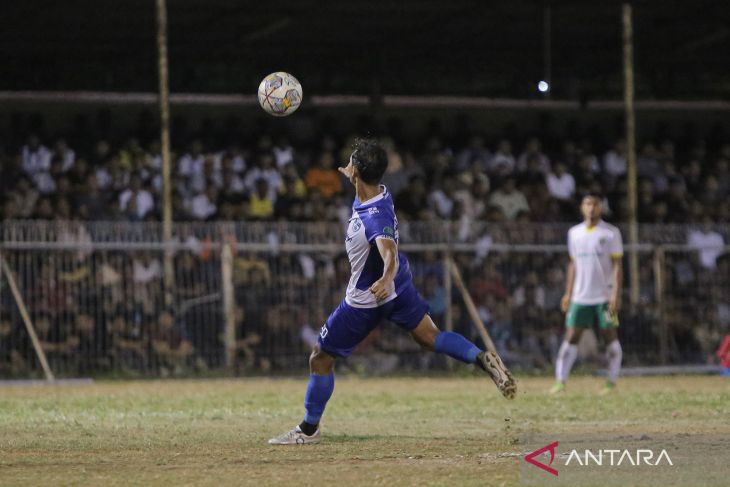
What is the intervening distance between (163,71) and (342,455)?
1437 centimetres

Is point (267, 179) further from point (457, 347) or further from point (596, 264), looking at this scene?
point (457, 347)

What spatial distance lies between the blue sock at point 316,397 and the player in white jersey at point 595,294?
6.61 metres

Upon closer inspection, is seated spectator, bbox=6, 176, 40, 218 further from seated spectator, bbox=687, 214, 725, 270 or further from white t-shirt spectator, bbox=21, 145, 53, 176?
seated spectator, bbox=687, 214, 725, 270

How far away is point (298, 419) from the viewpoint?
44.2 feet

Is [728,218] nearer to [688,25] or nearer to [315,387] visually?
[688,25]

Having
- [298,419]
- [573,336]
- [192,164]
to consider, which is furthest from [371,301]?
[192,164]

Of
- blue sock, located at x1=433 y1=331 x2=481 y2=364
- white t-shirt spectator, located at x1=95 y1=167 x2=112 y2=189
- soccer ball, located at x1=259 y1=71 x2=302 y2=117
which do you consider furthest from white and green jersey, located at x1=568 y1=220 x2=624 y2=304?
white t-shirt spectator, located at x1=95 y1=167 x2=112 y2=189

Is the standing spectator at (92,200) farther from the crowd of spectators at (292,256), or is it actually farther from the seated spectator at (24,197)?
the seated spectator at (24,197)

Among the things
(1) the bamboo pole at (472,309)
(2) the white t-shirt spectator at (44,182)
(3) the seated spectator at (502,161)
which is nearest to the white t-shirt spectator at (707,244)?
(3) the seated spectator at (502,161)

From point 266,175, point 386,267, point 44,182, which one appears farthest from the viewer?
point 266,175

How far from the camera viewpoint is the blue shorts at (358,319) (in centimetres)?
1103

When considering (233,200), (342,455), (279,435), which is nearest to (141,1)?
(233,200)

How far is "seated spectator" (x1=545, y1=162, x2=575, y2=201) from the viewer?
26047mm

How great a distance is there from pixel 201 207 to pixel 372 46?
25.1 ft
